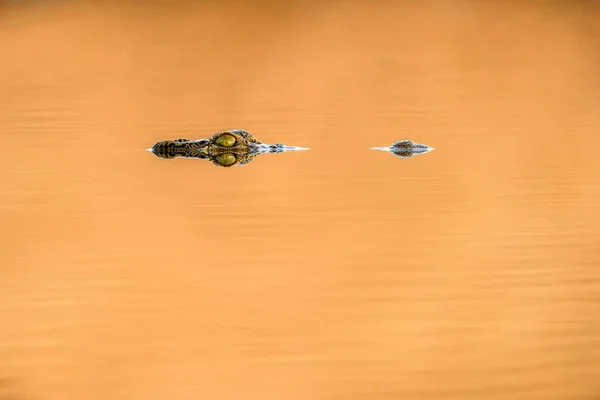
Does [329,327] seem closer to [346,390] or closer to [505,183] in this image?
[346,390]

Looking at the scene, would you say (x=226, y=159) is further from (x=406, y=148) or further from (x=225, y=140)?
(x=406, y=148)

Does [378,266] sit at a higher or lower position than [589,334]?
higher

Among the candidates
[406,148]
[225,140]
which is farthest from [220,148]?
[406,148]

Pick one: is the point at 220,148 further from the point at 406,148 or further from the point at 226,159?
the point at 406,148

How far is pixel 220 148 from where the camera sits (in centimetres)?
359

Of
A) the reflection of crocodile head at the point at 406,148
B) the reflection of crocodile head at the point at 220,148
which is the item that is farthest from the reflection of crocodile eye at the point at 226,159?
the reflection of crocodile head at the point at 406,148

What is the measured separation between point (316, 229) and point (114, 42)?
7.60 ft

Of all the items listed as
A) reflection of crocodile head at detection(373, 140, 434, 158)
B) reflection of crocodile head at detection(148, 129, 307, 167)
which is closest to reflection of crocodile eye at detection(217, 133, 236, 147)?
reflection of crocodile head at detection(148, 129, 307, 167)

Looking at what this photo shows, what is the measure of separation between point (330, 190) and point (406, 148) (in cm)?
58

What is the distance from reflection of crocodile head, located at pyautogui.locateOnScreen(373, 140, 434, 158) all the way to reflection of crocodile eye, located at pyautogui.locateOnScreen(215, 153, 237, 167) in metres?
0.71

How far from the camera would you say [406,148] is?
364cm

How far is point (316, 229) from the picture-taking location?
Result: 299cm

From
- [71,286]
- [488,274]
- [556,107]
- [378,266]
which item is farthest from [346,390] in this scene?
[556,107]

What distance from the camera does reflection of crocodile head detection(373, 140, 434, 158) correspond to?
3623mm
